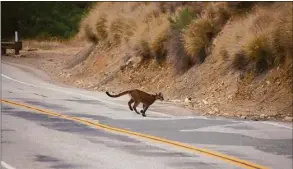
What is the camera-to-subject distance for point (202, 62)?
22.0 metres

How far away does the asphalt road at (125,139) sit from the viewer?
32.6 feet

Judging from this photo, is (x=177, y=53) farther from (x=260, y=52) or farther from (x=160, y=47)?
(x=260, y=52)

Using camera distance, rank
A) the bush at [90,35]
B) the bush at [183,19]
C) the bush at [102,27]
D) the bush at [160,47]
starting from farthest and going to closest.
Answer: the bush at [90,35] < the bush at [102,27] < the bush at [160,47] < the bush at [183,19]

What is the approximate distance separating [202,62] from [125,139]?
10491 mm

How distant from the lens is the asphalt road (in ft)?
32.6

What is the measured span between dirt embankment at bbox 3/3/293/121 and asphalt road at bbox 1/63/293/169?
1943mm

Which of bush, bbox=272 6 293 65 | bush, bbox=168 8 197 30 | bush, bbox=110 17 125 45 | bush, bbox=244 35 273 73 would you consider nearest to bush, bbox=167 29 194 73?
bush, bbox=168 8 197 30

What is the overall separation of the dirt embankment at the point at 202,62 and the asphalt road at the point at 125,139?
6.37ft

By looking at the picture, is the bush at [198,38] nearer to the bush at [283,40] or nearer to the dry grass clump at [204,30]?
the dry grass clump at [204,30]

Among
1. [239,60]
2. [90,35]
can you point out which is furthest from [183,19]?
[90,35]

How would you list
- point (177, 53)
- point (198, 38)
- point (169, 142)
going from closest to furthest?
point (169, 142) → point (198, 38) → point (177, 53)

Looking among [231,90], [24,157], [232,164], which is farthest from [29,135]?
[231,90]

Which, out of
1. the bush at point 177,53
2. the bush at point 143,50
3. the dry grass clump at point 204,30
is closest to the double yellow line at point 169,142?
Result: the bush at point 177,53

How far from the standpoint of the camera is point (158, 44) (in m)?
25.1
